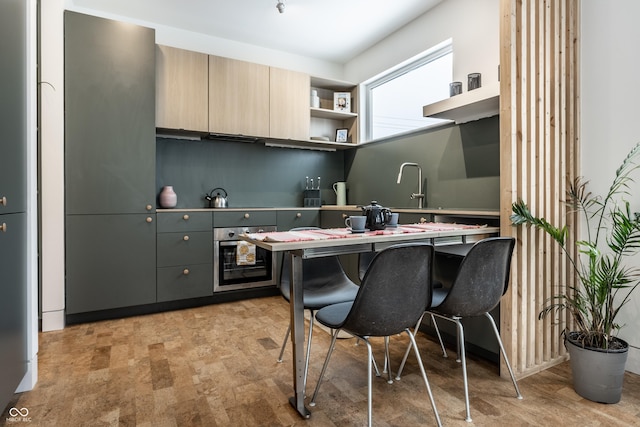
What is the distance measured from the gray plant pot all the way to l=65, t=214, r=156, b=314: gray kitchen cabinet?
325 centimetres

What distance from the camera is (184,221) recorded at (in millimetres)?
3344

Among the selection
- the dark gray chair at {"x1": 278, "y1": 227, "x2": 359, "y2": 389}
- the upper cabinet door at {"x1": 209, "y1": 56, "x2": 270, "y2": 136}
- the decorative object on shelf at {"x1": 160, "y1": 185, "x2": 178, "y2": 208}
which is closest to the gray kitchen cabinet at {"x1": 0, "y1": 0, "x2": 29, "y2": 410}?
the dark gray chair at {"x1": 278, "y1": 227, "x2": 359, "y2": 389}

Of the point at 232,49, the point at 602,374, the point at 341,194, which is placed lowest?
the point at 602,374

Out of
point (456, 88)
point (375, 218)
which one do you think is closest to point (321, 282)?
point (375, 218)

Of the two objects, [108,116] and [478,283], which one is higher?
[108,116]

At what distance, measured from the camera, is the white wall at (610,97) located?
6.84 ft

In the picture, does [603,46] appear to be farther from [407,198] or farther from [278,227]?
[278,227]

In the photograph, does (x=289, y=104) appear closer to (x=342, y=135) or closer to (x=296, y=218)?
(x=342, y=135)

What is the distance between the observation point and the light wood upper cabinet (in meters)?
3.32

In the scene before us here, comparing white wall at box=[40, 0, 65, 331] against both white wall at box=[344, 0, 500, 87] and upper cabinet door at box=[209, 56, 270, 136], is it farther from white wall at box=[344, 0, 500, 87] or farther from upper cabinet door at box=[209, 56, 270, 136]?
white wall at box=[344, 0, 500, 87]

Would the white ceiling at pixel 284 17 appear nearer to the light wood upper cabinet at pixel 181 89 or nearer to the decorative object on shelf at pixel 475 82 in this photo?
the light wood upper cabinet at pixel 181 89

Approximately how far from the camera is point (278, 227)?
384 centimetres

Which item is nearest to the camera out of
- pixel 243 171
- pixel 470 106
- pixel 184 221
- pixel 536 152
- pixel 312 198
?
pixel 536 152

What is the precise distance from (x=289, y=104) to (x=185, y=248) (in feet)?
6.31
